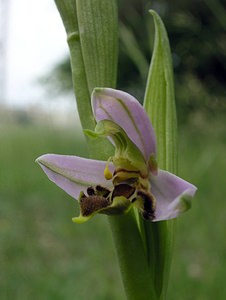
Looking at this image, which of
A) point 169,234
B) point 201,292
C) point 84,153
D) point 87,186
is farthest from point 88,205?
point 84,153

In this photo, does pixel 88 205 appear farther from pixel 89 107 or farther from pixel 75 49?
pixel 75 49

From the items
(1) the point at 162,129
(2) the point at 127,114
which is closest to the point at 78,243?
(1) the point at 162,129

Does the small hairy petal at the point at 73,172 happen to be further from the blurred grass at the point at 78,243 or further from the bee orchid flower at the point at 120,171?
the blurred grass at the point at 78,243

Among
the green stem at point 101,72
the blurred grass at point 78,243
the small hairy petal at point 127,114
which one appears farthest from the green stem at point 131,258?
the blurred grass at point 78,243

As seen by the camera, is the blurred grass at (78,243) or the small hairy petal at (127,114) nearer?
the small hairy petal at (127,114)

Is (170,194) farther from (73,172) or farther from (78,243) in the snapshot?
(78,243)

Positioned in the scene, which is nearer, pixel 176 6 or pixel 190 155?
pixel 190 155

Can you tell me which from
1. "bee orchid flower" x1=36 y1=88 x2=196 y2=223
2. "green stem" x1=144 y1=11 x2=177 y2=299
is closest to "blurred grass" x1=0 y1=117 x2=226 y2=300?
"green stem" x1=144 y1=11 x2=177 y2=299
